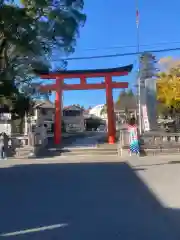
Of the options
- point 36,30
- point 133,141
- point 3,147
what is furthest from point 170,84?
point 36,30

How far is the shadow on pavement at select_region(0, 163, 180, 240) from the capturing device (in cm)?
612

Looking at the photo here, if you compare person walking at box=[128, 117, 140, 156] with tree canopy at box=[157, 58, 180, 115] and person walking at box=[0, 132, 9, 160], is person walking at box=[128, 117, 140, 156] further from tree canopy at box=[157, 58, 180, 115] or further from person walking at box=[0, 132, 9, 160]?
tree canopy at box=[157, 58, 180, 115]

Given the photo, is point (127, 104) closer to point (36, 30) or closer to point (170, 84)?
point (170, 84)

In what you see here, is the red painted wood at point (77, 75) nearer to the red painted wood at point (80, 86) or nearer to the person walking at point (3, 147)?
the red painted wood at point (80, 86)

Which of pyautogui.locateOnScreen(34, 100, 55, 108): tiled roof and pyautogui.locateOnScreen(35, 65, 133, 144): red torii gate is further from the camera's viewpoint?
pyautogui.locateOnScreen(34, 100, 55, 108): tiled roof

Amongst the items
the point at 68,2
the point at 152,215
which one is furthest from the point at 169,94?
the point at 152,215

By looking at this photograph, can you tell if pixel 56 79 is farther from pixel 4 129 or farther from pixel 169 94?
pixel 4 129

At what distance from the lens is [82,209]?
7.84 metres

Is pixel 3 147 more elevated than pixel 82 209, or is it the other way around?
pixel 3 147

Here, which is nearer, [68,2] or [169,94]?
[68,2]

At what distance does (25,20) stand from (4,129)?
29528mm

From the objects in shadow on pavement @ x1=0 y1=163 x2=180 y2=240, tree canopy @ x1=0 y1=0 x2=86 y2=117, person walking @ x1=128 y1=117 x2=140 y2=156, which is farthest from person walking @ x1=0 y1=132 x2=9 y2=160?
shadow on pavement @ x1=0 y1=163 x2=180 y2=240

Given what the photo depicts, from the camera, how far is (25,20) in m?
14.1

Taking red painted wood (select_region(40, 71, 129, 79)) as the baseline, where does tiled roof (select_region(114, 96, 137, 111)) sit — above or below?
below
